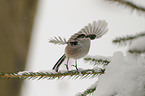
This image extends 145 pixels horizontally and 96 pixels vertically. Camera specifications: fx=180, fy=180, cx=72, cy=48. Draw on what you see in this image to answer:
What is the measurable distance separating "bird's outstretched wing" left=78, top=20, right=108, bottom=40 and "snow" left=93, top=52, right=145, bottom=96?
139 mm

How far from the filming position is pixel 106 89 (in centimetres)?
53

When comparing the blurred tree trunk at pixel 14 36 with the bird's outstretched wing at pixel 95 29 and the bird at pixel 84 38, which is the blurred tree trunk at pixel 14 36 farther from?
the bird's outstretched wing at pixel 95 29

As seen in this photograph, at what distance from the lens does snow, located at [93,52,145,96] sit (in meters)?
0.49

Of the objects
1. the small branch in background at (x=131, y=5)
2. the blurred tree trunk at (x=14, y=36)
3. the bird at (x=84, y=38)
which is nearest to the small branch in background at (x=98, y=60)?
the bird at (x=84, y=38)

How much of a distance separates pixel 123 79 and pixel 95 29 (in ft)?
0.79

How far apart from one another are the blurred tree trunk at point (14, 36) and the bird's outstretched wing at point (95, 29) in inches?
57.8

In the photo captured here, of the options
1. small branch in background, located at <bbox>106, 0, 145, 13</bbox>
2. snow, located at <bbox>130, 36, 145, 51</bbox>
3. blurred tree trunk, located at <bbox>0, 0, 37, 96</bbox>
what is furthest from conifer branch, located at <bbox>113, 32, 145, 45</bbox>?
blurred tree trunk, located at <bbox>0, 0, 37, 96</bbox>

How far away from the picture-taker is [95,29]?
688mm

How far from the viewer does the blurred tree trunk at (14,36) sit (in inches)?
77.1

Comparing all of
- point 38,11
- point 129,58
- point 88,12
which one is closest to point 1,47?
point 38,11

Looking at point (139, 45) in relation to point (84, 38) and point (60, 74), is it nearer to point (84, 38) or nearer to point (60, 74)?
point (84, 38)

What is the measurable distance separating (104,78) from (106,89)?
5 centimetres

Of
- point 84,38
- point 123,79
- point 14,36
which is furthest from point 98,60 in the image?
point 14,36

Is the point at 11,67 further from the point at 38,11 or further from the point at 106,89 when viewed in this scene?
the point at 106,89
